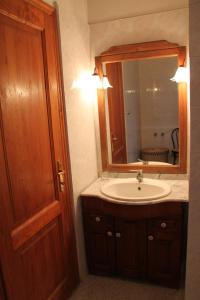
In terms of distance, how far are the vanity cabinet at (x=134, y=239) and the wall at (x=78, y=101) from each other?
12 centimetres

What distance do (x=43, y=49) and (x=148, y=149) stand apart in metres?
1.28

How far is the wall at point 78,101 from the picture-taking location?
1941mm

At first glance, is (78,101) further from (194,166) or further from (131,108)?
(194,166)

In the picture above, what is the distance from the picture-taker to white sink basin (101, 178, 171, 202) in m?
2.18

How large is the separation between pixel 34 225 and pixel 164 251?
3.45 feet

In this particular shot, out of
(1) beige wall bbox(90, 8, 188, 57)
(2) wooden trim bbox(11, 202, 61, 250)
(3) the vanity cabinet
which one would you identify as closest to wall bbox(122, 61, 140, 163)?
(1) beige wall bbox(90, 8, 188, 57)

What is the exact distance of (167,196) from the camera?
6.44 feet

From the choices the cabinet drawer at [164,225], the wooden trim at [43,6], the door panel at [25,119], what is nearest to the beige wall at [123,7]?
the wooden trim at [43,6]

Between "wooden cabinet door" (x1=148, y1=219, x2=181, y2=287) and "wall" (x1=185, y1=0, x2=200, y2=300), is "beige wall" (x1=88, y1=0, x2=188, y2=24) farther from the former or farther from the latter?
"wooden cabinet door" (x1=148, y1=219, x2=181, y2=287)

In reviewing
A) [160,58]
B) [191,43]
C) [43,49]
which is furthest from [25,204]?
[160,58]

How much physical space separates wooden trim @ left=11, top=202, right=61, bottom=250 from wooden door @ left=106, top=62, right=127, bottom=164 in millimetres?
863

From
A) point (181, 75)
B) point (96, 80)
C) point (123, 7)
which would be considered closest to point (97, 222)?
point (96, 80)

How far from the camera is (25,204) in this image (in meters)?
1.55

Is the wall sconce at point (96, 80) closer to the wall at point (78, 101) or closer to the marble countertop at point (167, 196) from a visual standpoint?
the wall at point (78, 101)
